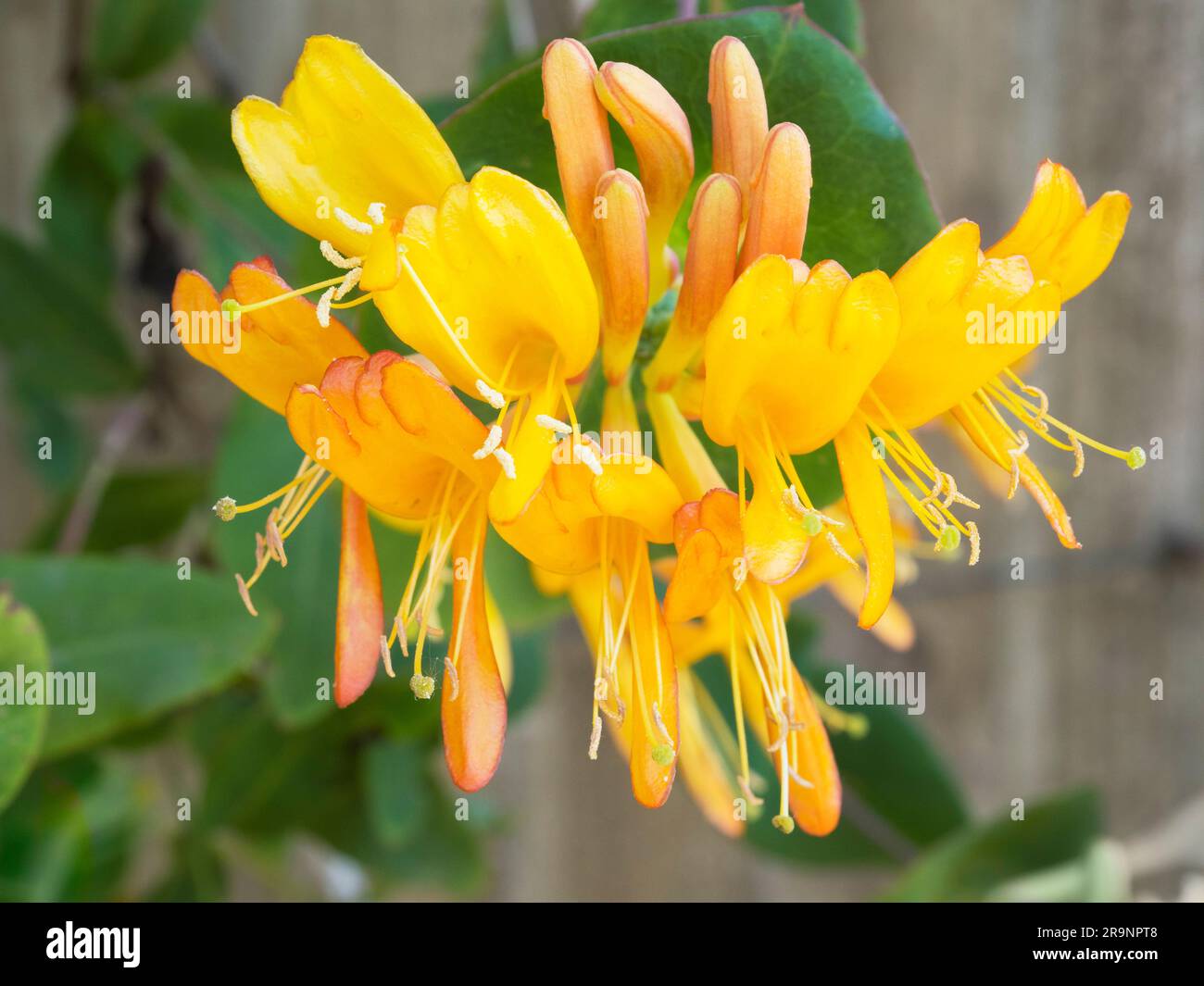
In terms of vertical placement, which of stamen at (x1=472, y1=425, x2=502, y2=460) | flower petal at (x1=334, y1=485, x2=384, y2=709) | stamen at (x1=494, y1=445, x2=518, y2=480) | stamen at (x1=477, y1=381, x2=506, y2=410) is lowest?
flower petal at (x1=334, y1=485, x2=384, y2=709)

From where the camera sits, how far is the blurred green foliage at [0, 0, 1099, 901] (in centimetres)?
43

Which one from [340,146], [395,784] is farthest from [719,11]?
[395,784]

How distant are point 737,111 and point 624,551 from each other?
15 cm

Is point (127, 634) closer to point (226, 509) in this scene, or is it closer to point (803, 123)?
point (226, 509)

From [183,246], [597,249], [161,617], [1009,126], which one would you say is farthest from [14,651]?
[1009,126]

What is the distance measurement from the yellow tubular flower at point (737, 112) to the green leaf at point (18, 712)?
1.09 ft

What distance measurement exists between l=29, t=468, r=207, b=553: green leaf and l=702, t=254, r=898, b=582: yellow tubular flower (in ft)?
2.15

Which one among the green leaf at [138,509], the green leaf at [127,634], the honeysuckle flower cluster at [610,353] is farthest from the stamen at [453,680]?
the green leaf at [138,509]

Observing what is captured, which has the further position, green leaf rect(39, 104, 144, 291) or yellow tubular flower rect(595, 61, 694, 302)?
green leaf rect(39, 104, 144, 291)

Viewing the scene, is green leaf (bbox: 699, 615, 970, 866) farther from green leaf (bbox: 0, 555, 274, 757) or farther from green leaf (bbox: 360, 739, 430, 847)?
green leaf (bbox: 0, 555, 274, 757)

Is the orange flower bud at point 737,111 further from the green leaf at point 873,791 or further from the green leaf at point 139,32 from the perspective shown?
the green leaf at point 139,32

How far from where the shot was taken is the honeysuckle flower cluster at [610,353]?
316 millimetres

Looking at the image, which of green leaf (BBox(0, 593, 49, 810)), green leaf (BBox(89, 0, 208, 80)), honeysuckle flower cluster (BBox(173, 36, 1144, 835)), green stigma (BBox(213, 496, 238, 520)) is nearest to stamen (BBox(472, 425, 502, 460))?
honeysuckle flower cluster (BBox(173, 36, 1144, 835))

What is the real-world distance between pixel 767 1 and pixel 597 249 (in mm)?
209
